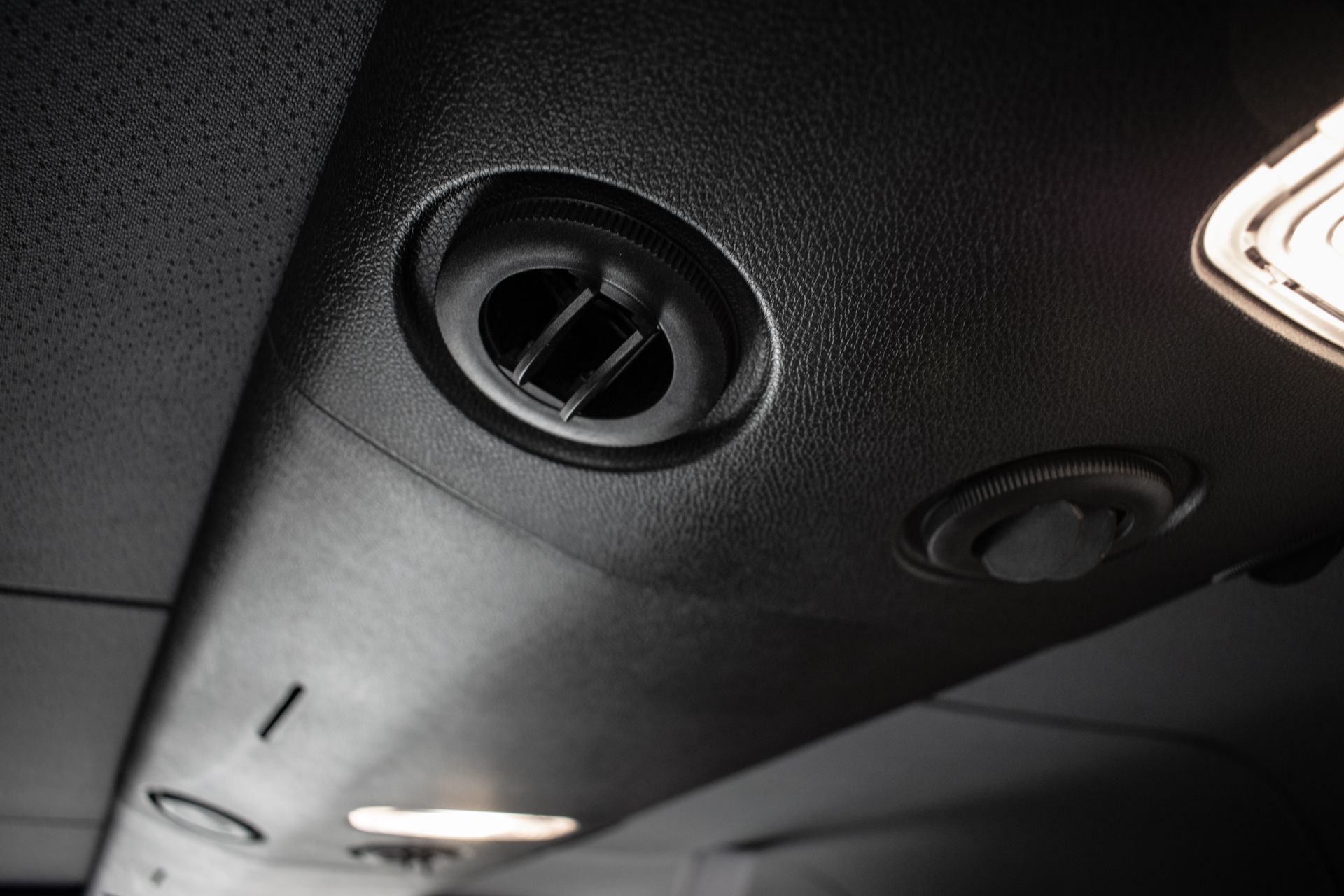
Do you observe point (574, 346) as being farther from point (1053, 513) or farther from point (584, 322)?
point (1053, 513)

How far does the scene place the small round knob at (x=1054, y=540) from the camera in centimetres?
69

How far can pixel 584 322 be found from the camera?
0.61 metres

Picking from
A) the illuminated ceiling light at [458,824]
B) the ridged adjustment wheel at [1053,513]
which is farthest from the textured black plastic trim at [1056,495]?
the illuminated ceiling light at [458,824]

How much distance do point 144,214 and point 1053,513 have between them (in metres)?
0.73

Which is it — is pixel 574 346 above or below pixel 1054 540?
above

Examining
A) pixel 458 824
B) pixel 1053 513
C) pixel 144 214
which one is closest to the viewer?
pixel 144 214

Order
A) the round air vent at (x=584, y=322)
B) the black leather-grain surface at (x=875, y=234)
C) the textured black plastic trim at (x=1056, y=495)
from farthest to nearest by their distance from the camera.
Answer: the textured black plastic trim at (x=1056, y=495), the round air vent at (x=584, y=322), the black leather-grain surface at (x=875, y=234)

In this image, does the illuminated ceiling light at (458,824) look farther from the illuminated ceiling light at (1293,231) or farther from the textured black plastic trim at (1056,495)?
the illuminated ceiling light at (1293,231)

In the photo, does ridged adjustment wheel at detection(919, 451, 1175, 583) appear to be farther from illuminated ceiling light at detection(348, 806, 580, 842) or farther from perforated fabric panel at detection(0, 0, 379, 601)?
illuminated ceiling light at detection(348, 806, 580, 842)

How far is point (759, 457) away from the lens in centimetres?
69

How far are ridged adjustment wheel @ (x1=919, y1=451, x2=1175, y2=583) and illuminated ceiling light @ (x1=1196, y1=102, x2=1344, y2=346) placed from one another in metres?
0.17

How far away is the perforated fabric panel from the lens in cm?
49

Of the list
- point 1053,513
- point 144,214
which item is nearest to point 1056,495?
point 1053,513

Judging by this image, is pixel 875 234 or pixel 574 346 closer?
pixel 875 234
